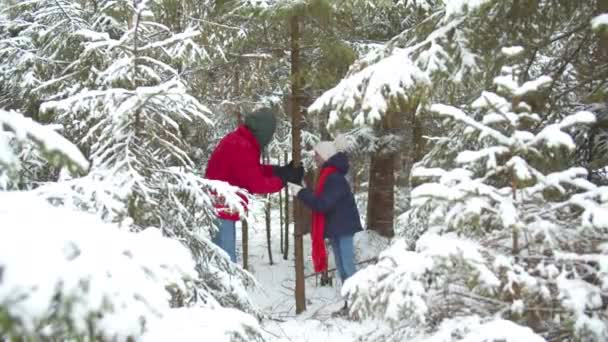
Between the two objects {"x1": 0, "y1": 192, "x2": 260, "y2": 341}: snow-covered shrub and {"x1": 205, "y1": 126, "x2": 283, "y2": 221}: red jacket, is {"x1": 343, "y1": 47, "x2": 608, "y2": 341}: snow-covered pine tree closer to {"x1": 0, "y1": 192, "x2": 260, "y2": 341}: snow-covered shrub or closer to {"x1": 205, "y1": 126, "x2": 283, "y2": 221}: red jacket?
{"x1": 0, "y1": 192, "x2": 260, "y2": 341}: snow-covered shrub

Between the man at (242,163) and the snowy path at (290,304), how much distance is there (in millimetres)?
493

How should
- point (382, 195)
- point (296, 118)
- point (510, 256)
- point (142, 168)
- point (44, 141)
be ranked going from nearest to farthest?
point (44, 141) < point (510, 256) < point (142, 168) < point (296, 118) < point (382, 195)

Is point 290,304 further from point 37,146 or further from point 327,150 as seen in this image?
point 37,146

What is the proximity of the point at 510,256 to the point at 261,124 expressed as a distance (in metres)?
4.07

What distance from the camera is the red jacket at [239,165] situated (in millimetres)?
5914

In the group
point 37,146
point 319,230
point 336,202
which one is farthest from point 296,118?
point 37,146

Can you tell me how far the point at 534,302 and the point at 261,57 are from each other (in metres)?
4.99

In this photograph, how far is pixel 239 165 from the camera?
19.4 ft

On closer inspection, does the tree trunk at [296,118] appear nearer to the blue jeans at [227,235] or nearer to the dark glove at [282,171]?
the dark glove at [282,171]

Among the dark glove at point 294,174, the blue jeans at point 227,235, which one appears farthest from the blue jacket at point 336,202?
the blue jeans at point 227,235

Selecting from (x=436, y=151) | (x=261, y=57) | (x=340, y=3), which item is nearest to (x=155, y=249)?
(x=436, y=151)

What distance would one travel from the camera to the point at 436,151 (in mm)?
4125

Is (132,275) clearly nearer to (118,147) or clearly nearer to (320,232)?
(118,147)

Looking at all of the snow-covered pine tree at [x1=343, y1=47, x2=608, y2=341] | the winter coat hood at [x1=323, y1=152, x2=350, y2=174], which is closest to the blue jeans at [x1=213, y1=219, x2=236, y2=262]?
the winter coat hood at [x1=323, y1=152, x2=350, y2=174]
